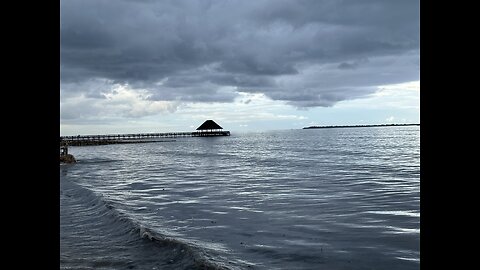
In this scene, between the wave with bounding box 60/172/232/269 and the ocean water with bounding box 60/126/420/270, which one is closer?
the wave with bounding box 60/172/232/269

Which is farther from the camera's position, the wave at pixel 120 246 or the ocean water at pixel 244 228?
the ocean water at pixel 244 228

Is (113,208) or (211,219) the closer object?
(211,219)

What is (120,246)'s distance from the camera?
8.54 m

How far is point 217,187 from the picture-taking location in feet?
65.0

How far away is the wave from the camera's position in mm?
7199

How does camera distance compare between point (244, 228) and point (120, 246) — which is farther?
point (244, 228)

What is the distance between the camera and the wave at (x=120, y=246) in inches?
283
